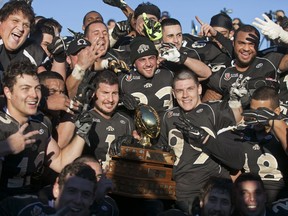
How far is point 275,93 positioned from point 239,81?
45 centimetres

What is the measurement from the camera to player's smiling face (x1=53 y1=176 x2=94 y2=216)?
433 centimetres

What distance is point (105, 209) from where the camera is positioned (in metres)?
5.13

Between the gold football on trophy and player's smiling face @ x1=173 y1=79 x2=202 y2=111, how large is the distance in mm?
355

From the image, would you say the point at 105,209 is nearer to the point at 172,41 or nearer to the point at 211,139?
A: the point at 211,139

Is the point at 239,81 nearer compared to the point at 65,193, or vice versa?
the point at 65,193

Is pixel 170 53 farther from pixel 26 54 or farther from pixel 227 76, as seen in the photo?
pixel 26 54

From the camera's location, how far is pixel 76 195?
14.4ft

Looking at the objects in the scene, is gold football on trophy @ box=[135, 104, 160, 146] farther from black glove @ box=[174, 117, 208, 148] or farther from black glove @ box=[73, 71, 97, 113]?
black glove @ box=[73, 71, 97, 113]

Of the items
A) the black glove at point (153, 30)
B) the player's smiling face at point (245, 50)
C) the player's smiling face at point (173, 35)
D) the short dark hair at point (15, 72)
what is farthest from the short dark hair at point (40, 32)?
the player's smiling face at point (245, 50)

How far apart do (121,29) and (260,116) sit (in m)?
2.35

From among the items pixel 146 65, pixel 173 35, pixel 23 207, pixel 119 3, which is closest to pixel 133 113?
pixel 146 65

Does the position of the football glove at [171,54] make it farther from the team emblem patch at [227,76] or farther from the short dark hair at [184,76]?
the team emblem patch at [227,76]

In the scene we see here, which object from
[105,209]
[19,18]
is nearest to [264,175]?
[105,209]

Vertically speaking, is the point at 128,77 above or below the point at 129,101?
above
